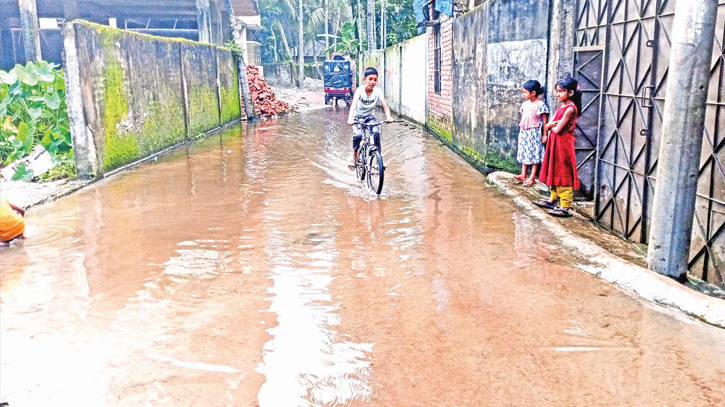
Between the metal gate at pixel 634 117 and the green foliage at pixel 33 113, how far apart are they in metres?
8.25

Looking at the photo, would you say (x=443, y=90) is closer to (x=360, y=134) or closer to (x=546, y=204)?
(x=360, y=134)

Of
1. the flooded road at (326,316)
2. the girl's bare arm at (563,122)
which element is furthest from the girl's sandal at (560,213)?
the girl's bare arm at (563,122)

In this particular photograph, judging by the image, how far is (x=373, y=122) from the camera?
915cm

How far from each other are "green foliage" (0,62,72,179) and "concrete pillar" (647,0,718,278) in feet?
30.2

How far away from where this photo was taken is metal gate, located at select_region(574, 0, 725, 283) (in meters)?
4.94

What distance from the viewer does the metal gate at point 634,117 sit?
16.2ft

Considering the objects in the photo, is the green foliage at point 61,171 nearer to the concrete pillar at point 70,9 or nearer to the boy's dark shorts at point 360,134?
the boy's dark shorts at point 360,134

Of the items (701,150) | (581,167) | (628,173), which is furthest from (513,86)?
(701,150)

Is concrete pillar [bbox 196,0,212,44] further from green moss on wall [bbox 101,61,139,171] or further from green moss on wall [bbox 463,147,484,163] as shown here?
green moss on wall [bbox 463,147,484,163]

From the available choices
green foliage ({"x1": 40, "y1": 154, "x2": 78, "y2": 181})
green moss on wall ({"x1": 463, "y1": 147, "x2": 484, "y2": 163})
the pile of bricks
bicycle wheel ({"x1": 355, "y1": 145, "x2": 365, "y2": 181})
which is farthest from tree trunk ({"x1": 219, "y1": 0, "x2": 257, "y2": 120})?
bicycle wheel ({"x1": 355, "y1": 145, "x2": 365, "y2": 181})

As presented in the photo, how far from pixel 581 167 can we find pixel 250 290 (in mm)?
4835

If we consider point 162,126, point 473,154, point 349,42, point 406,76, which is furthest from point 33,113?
point 349,42

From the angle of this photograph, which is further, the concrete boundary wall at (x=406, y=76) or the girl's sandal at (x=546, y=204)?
the concrete boundary wall at (x=406, y=76)

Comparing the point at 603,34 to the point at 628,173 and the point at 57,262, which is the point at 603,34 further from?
the point at 57,262
